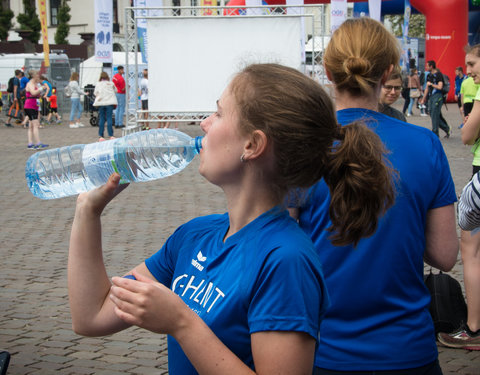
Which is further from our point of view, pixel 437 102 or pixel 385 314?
pixel 437 102

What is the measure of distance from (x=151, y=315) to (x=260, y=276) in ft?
0.86

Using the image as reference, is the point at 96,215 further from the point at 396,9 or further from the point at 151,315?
the point at 396,9

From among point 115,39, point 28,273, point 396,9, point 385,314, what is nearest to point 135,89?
point 28,273

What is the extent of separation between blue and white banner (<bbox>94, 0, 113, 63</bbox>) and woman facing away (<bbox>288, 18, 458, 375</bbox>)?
21.4m

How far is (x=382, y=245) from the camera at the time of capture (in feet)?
7.48

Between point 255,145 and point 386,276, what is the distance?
77 cm

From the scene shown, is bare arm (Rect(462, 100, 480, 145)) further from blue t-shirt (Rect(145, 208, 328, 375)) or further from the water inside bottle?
blue t-shirt (Rect(145, 208, 328, 375))

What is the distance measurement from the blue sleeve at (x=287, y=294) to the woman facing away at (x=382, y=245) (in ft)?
1.84

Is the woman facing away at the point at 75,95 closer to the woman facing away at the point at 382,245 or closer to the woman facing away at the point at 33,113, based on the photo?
the woman facing away at the point at 33,113

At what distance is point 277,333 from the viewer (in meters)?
1.54

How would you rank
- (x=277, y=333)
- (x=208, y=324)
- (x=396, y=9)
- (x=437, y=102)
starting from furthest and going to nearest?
(x=396, y=9)
(x=437, y=102)
(x=208, y=324)
(x=277, y=333)

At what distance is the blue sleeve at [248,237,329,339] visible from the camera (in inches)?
60.7

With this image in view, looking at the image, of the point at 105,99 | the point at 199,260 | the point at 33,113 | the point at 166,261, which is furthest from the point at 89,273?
the point at 105,99

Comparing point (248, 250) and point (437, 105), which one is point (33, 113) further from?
point (248, 250)
